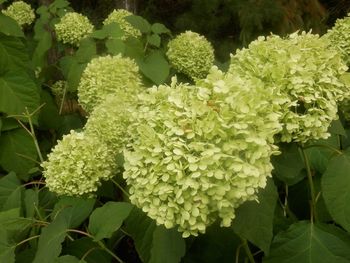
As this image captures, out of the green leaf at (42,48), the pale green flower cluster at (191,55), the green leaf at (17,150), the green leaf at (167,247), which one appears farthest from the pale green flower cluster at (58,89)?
the green leaf at (167,247)

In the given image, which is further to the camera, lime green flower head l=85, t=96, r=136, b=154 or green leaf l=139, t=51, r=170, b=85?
A: green leaf l=139, t=51, r=170, b=85

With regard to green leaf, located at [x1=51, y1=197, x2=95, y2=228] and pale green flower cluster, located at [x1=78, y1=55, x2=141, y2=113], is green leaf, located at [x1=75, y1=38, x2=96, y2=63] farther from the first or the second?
green leaf, located at [x1=51, y1=197, x2=95, y2=228]

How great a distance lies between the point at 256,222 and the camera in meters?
1.09

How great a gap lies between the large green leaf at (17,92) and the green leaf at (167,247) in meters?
1.21

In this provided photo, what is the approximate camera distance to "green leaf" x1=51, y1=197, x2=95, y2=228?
1385 mm

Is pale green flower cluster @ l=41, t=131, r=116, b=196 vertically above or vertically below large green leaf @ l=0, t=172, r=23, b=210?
above

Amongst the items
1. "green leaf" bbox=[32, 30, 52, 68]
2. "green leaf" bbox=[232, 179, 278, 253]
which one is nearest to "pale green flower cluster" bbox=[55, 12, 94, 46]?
"green leaf" bbox=[32, 30, 52, 68]

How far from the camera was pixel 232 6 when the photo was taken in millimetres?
4285

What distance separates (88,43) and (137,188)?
1403 mm

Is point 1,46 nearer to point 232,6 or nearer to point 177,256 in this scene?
point 177,256

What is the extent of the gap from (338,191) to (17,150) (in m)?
1.42

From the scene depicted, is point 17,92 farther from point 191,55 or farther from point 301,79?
point 301,79

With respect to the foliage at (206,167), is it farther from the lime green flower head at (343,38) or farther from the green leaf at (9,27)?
the green leaf at (9,27)

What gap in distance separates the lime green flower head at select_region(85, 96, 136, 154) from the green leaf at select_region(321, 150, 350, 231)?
532mm
